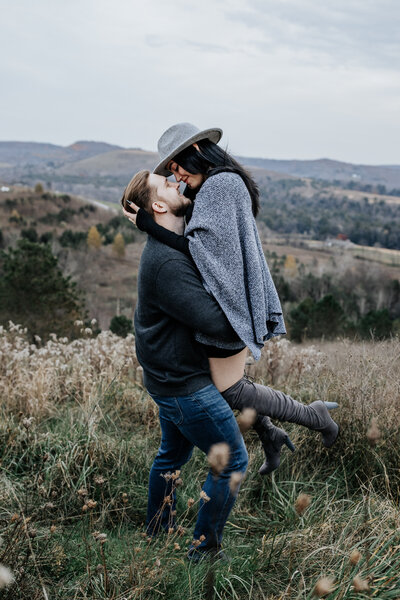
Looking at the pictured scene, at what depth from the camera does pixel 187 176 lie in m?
2.31

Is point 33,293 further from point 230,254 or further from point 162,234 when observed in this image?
point 230,254

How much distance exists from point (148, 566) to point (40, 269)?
1402 cm

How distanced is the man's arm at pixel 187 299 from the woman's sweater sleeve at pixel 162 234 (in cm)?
6

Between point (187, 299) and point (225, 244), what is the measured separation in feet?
0.86

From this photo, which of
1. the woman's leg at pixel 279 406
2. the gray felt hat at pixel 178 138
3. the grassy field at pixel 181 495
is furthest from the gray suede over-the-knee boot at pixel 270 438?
the gray felt hat at pixel 178 138

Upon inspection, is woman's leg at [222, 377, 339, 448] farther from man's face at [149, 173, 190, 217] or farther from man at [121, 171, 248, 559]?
man's face at [149, 173, 190, 217]

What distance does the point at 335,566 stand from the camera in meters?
2.08

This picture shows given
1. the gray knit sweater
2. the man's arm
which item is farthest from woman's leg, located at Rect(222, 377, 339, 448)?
the man's arm

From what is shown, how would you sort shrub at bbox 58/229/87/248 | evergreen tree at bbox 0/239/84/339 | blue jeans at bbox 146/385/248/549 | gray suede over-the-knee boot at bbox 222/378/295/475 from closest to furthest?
blue jeans at bbox 146/385/248/549, gray suede over-the-knee boot at bbox 222/378/295/475, evergreen tree at bbox 0/239/84/339, shrub at bbox 58/229/87/248

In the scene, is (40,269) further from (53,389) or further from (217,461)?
(217,461)

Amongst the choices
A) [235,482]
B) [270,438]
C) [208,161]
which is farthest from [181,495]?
[208,161]

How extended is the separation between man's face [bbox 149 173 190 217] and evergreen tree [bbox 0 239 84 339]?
1308cm

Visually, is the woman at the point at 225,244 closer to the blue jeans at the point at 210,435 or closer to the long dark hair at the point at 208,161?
the long dark hair at the point at 208,161

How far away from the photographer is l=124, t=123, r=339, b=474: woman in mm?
2062
